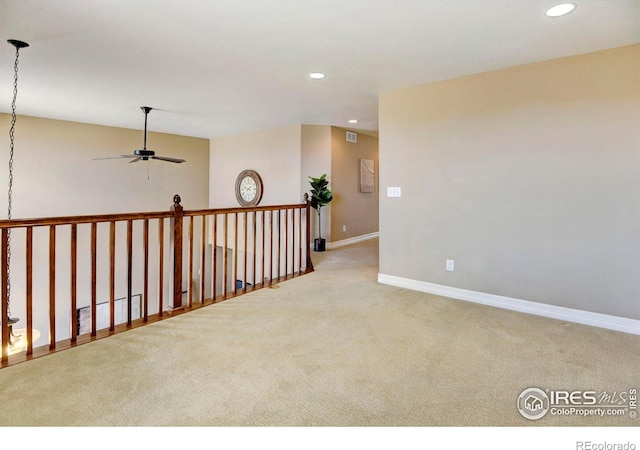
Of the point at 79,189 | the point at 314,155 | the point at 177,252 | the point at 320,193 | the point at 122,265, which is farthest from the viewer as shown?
the point at 122,265

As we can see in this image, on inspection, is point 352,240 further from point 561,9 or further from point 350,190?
point 561,9

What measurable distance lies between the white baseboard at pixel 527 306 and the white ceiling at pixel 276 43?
223 cm

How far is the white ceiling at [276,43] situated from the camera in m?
2.28

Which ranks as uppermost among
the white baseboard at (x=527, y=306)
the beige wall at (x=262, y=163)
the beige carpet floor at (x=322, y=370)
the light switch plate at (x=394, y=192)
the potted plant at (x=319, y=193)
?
the beige wall at (x=262, y=163)

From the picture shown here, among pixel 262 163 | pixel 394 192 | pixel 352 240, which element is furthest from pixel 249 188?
pixel 394 192

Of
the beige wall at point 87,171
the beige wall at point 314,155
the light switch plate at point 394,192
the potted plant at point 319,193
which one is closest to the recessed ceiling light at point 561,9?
the light switch plate at point 394,192

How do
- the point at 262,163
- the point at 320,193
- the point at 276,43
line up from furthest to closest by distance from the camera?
the point at 262,163 → the point at 320,193 → the point at 276,43

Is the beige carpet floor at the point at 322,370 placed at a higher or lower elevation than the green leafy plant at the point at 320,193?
lower

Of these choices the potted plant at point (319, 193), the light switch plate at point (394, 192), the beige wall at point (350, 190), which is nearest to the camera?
the light switch plate at point (394, 192)

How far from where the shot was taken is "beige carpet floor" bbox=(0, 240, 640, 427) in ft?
5.64

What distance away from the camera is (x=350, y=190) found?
6.85 metres

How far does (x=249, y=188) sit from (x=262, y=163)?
639 millimetres

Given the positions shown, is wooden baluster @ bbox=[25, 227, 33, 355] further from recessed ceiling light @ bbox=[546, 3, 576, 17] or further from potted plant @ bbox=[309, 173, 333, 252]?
potted plant @ bbox=[309, 173, 333, 252]

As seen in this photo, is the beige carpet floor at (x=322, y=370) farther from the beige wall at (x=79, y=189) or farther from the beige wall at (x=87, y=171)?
the beige wall at (x=87, y=171)
